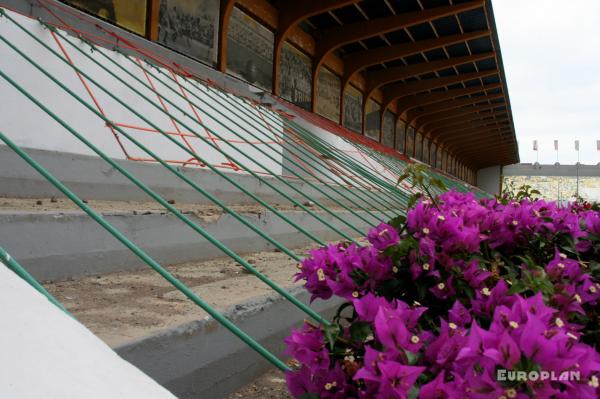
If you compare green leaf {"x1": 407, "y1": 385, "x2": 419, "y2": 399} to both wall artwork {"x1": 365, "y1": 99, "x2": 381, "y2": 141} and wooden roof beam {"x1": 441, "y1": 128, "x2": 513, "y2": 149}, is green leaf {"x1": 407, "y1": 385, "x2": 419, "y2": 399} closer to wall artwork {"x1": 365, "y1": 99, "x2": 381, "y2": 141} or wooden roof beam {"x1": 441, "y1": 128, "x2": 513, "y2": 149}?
wall artwork {"x1": 365, "y1": 99, "x2": 381, "y2": 141}

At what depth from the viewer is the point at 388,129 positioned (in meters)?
18.7

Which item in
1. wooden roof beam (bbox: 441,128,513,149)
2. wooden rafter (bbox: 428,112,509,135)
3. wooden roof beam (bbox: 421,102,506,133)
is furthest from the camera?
wooden roof beam (bbox: 441,128,513,149)

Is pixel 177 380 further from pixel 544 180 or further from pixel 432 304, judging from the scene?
pixel 544 180

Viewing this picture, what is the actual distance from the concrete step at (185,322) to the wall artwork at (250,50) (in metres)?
6.79

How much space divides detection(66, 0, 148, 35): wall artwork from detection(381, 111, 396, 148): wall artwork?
12441 mm

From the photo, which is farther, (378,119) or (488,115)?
(488,115)

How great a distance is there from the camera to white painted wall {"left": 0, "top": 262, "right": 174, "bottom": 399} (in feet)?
2.37

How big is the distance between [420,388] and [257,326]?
106cm

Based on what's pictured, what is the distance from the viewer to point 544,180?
4253 cm

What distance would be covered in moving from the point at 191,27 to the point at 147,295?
6211 mm

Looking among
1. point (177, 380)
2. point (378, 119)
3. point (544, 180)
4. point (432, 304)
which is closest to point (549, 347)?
point (432, 304)

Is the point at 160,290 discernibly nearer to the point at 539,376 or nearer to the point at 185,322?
the point at 185,322

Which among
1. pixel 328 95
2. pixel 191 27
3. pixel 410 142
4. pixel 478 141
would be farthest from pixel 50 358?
pixel 478 141

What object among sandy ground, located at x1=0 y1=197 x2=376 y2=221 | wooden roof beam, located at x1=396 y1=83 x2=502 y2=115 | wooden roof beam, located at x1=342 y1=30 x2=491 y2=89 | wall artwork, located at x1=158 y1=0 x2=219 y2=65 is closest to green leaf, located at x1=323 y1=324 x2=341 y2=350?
sandy ground, located at x1=0 y1=197 x2=376 y2=221
